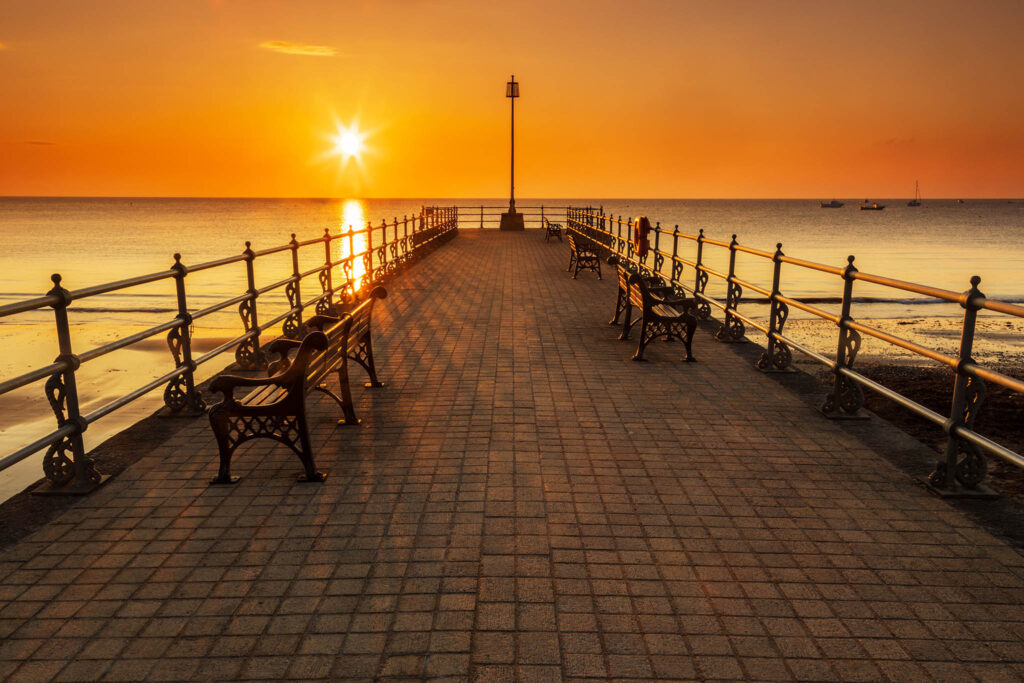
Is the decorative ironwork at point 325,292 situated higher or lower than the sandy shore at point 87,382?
higher

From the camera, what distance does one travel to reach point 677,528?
13.9 feet

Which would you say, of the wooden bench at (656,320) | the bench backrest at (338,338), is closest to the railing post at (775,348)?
the wooden bench at (656,320)

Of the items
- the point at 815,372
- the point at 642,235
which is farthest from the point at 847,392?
the point at 642,235

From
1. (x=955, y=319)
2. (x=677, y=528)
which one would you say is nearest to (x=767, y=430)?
(x=677, y=528)

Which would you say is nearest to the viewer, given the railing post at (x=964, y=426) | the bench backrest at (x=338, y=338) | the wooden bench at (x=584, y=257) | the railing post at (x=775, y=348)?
the railing post at (x=964, y=426)

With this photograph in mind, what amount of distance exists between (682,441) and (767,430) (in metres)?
0.85

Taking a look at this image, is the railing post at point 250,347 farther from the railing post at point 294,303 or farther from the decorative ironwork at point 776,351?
the decorative ironwork at point 776,351

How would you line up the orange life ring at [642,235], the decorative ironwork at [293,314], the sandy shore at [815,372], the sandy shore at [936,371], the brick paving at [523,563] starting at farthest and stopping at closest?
the orange life ring at [642,235] → the decorative ironwork at [293,314] → the sandy shore at [815,372] → the sandy shore at [936,371] → the brick paving at [523,563]

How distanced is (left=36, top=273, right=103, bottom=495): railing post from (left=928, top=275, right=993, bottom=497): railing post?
5.55 metres

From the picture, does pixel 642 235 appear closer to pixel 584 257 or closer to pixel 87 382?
pixel 584 257

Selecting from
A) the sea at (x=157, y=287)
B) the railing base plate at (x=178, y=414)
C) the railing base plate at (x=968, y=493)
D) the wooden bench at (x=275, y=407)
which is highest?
the wooden bench at (x=275, y=407)

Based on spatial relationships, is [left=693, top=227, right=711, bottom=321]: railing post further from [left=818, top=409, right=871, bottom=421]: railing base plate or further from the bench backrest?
the bench backrest

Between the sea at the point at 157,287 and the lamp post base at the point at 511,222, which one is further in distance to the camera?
the lamp post base at the point at 511,222

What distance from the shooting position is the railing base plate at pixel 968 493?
4691mm
